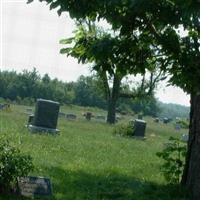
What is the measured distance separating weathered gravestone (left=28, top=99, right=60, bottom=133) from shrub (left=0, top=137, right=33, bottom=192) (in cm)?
1475

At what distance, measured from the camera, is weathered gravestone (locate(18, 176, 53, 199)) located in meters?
8.21

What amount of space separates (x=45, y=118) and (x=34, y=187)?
1527cm

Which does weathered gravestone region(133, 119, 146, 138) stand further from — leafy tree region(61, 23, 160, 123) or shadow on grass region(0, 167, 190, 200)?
leafy tree region(61, 23, 160, 123)

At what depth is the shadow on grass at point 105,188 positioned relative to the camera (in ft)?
30.8

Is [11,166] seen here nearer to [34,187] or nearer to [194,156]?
[34,187]

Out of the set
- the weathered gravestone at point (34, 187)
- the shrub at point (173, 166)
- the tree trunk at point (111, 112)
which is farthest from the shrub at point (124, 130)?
the weathered gravestone at point (34, 187)

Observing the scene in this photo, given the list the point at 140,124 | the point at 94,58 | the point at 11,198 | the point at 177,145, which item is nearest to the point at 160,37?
the point at 94,58

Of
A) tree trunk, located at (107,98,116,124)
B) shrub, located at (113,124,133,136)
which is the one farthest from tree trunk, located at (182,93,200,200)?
tree trunk, located at (107,98,116,124)

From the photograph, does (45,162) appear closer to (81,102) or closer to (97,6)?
(97,6)

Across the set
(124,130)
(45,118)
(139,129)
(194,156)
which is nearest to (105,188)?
(194,156)

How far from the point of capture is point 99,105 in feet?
386

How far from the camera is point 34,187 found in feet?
27.5

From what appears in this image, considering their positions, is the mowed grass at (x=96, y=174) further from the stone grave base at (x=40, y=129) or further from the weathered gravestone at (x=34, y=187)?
the stone grave base at (x=40, y=129)

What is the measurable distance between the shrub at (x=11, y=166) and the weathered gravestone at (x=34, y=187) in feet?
0.45
